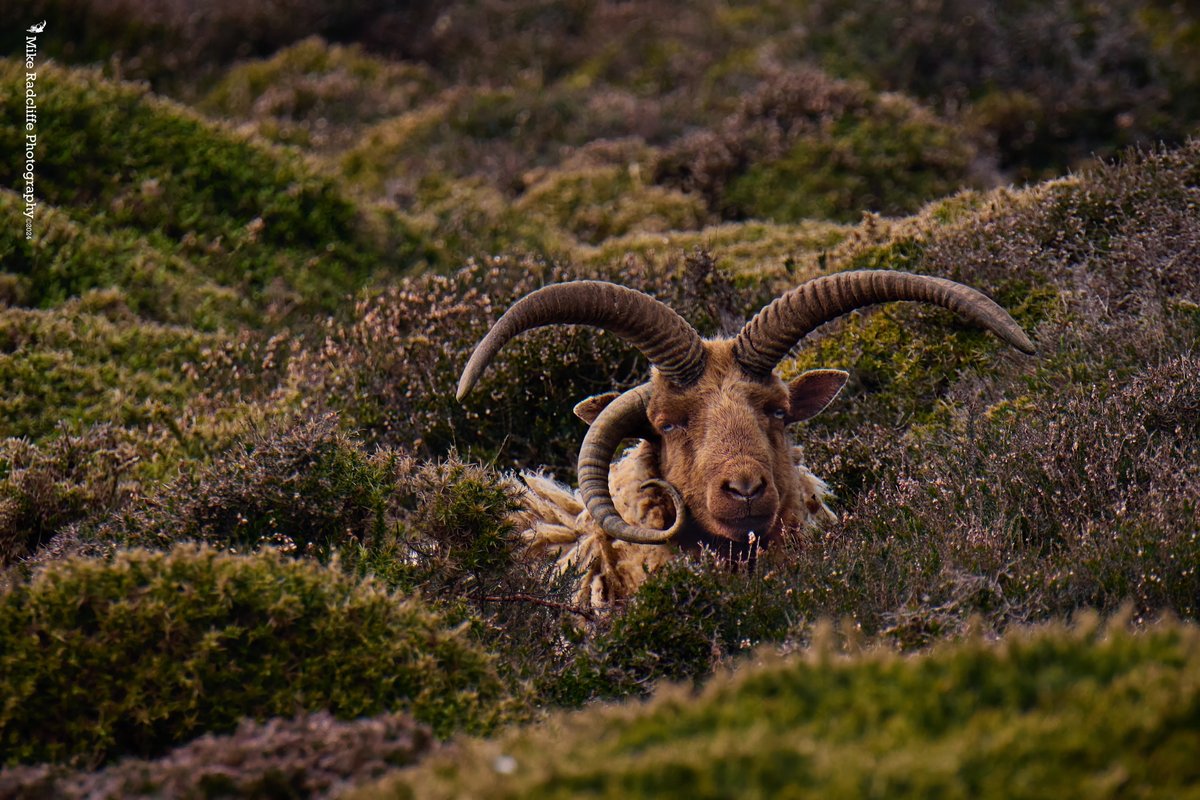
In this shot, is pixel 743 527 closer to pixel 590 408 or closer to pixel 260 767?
pixel 590 408

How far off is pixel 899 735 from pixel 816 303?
3876 mm

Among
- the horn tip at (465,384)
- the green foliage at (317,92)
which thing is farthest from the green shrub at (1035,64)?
the horn tip at (465,384)

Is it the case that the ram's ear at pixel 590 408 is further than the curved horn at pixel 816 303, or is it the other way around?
the ram's ear at pixel 590 408

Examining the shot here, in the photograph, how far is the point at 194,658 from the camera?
467 cm

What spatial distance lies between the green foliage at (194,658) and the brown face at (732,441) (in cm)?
185

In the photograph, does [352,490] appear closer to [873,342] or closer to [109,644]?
[109,644]

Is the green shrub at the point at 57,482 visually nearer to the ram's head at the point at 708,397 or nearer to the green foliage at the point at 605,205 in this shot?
the ram's head at the point at 708,397

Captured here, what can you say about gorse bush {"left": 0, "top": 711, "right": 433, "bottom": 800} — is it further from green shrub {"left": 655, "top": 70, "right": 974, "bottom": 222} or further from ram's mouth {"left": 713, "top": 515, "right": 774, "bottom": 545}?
green shrub {"left": 655, "top": 70, "right": 974, "bottom": 222}

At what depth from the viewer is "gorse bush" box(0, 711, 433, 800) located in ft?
12.6

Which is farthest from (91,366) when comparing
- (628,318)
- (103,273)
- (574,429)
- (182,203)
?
(628,318)

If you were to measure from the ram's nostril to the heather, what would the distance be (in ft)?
1.22

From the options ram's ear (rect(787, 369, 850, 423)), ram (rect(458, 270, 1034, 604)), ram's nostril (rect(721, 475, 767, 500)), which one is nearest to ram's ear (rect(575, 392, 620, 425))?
ram (rect(458, 270, 1034, 604))

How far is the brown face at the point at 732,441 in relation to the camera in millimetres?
6461

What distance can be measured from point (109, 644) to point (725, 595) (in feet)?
8.48
